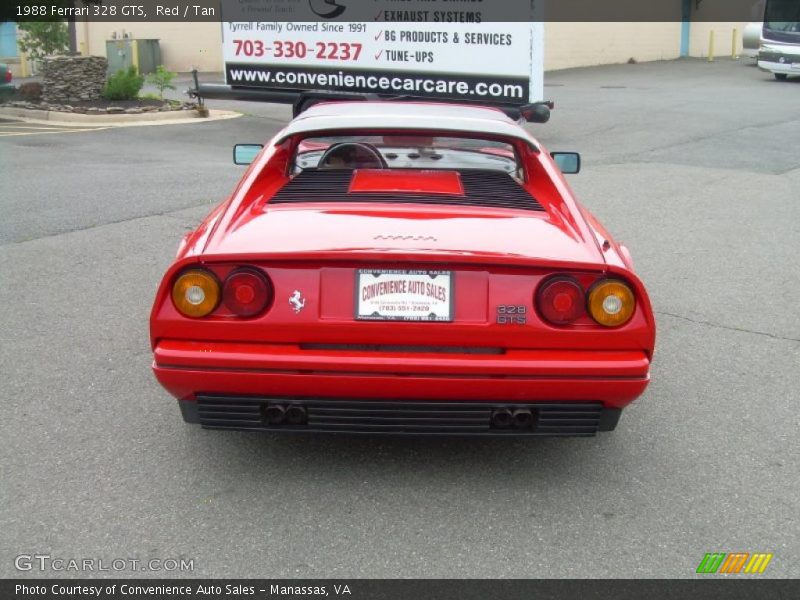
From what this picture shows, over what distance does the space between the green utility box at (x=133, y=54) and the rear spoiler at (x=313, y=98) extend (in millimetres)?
8164

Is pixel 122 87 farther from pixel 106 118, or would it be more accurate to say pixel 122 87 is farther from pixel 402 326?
pixel 402 326

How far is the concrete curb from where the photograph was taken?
54.9ft

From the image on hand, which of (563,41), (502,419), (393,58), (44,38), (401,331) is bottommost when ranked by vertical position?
(563,41)

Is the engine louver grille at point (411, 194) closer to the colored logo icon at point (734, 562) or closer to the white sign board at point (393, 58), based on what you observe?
the colored logo icon at point (734, 562)

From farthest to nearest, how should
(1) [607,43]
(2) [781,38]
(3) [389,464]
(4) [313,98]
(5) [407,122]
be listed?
1. (1) [607,43]
2. (2) [781,38]
3. (4) [313,98]
4. (5) [407,122]
5. (3) [389,464]

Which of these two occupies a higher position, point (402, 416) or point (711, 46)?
point (402, 416)

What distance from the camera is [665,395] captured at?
15.7 feet

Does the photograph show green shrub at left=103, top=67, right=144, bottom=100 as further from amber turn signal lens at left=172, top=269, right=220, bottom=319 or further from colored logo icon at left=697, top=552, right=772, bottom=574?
colored logo icon at left=697, top=552, right=772, bottom=574

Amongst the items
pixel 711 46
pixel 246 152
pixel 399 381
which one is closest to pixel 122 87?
pixel 246 152

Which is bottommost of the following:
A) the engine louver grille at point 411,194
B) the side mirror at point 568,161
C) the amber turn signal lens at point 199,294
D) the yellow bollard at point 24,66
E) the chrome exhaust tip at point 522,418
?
the yellow bollard at point 24,66

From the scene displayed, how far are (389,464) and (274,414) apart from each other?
0.61 meters

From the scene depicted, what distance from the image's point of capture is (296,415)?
3537mm

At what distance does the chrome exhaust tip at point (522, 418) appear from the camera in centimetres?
350

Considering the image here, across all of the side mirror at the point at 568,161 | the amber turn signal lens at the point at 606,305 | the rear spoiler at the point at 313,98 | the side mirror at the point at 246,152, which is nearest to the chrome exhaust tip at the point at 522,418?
the amber turn signal lens at the point at 606,305
